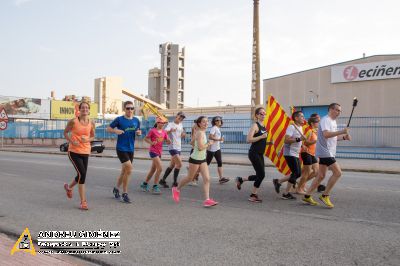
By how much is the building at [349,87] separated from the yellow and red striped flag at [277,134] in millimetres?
23809

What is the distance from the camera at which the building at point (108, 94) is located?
83500 mm

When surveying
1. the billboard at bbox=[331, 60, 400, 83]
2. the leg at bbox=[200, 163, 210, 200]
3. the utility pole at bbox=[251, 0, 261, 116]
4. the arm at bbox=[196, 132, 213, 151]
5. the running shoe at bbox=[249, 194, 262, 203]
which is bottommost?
the running shoe at bbox=[249, 194, 262, 203]

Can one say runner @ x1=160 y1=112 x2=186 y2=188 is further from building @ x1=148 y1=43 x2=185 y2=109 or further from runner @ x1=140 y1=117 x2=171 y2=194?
building @ x1=148 y1=43 x2=185 y2=109

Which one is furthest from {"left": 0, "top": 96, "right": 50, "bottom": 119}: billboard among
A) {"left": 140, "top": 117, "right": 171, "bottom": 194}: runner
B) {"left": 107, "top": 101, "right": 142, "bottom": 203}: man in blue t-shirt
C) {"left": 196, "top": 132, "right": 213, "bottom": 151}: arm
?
{"left": 196, "top": 132, "right": 213, "bottom": 151}: arm

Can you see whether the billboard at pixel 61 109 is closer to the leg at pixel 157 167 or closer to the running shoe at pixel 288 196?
the leg at pixel 157 167

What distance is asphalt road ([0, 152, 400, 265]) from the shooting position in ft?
14.1

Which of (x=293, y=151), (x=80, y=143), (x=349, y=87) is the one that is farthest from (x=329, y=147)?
(x=349, y=87)

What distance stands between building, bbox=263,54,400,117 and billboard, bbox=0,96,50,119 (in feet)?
114

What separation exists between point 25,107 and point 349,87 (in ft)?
138

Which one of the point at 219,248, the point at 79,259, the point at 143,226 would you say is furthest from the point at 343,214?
the point at 79,259

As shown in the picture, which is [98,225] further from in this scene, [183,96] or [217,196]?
[183,96]

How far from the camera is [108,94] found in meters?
84.2

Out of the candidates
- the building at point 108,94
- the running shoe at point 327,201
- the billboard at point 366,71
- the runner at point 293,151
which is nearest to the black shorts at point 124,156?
the runner at point 293,151

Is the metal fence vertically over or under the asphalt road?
over
